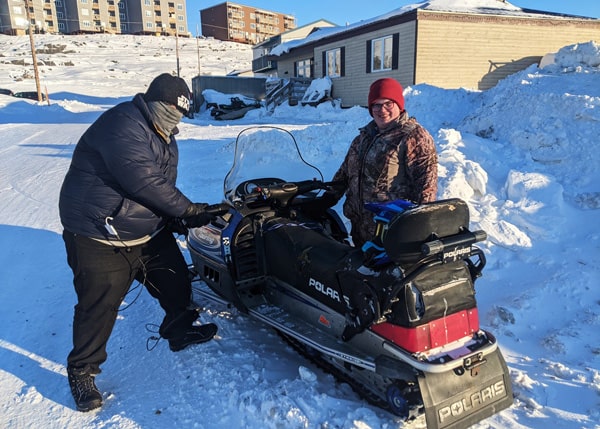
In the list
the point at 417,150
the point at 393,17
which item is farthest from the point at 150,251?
the point at 393,17

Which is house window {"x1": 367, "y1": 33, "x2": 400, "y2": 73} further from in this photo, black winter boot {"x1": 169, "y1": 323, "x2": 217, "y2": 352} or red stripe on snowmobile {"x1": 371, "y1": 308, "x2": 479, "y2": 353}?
red stripe on snowmobile {"x1": 371, "y1": 308, "x2": 479, "y2": 353}

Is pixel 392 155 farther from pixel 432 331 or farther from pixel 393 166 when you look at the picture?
pixel 432 331

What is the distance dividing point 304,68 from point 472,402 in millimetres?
24556

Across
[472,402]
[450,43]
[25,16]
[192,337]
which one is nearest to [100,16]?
[25,16]

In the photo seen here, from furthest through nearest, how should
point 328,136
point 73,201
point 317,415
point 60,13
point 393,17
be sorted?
1. point 60,13
2. point 393,17
3. point 328,136
4. point 73,201
5. point 317,415

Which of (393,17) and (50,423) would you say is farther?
(393,17)

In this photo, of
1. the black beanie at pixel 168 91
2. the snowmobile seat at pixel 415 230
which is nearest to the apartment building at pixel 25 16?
the black beanie at pixel 168 91

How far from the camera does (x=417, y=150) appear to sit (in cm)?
314

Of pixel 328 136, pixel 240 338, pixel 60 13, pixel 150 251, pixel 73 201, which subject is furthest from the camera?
pixel 60 13

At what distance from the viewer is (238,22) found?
85750 millimetres

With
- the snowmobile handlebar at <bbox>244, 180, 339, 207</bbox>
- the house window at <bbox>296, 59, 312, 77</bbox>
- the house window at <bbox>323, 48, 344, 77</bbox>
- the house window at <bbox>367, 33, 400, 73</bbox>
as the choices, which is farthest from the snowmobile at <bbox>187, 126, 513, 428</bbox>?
the house window at <bbox>296, 59, 312, 77</bbox>

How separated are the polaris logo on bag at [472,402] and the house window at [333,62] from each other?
1865 cm

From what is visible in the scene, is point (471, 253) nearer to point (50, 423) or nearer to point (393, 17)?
point (50, 423)

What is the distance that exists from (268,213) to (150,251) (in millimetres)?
925
